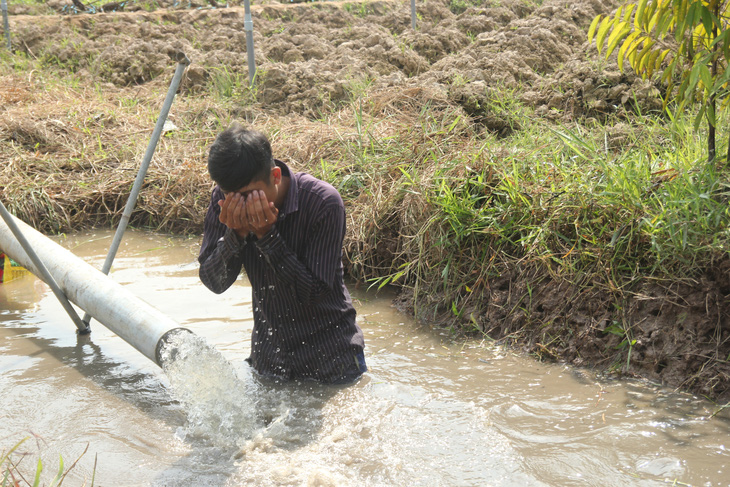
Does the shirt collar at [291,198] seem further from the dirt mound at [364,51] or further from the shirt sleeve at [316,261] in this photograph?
the dirt mound at [364,51]

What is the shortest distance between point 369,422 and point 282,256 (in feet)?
2.56

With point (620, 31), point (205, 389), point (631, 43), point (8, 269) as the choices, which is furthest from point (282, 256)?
point (8, 269)

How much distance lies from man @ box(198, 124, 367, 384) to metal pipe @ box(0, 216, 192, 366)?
427mm

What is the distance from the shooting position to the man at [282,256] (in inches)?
95.2

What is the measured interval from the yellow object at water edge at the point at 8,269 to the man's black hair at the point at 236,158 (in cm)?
278

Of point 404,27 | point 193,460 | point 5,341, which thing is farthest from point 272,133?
point 404,27

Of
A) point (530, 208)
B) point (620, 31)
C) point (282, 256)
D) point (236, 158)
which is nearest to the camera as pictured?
point (236, 158)

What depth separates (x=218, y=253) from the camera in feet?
8.57

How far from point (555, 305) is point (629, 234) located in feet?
1.62

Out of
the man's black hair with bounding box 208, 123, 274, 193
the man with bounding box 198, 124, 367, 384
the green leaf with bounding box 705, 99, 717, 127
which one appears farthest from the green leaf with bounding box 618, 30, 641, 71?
the man's black hair with bounding box 208, 123, 274, 193

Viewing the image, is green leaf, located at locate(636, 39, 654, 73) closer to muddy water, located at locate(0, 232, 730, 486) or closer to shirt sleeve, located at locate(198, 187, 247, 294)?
muddy water, located at locate(0, 232, 730, 486)

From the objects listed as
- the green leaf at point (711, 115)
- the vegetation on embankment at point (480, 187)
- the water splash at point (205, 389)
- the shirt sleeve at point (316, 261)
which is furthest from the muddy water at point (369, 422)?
the green leaf at point (711, 115)

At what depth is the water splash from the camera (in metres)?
2.81

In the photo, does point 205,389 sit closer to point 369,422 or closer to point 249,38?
point 369,422
